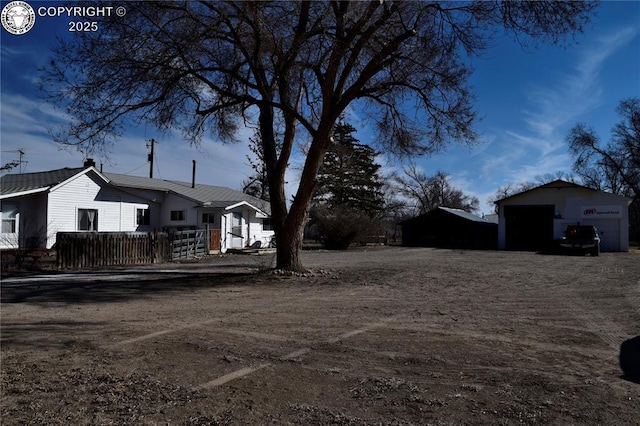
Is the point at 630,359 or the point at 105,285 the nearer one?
the point at 630,359

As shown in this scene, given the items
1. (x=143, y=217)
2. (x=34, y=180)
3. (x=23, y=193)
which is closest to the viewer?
(x=23, y=193)

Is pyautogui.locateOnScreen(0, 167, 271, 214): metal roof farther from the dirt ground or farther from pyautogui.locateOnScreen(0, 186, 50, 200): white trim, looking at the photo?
the dirt ground

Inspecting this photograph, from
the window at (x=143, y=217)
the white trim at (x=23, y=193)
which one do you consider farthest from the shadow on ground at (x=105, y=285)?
the window at (x=143, y=217)

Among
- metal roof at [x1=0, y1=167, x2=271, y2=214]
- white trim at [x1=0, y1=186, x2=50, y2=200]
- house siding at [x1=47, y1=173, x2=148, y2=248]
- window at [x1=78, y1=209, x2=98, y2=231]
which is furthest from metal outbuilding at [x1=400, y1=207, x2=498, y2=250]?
white trim at [x1=0, y1=186, x2=50, y2=200]

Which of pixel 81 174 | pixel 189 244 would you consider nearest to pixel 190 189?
pixel 81 174

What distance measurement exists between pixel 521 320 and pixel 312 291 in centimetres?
541

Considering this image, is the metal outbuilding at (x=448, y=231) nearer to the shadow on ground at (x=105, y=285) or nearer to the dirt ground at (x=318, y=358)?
the shadow on ground at (x=105, y=285)

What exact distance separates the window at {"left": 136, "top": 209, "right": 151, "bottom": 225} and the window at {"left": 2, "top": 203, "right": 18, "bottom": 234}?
7586mm

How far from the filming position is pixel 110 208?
2755cm

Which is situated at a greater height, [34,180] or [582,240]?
[34,180]

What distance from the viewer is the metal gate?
22812mm

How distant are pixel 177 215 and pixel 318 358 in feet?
88.9

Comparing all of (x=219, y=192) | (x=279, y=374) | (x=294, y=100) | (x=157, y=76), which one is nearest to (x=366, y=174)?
(x=219, y=192)

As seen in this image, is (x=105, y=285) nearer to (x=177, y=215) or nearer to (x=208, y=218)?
(x=208, y=218)
